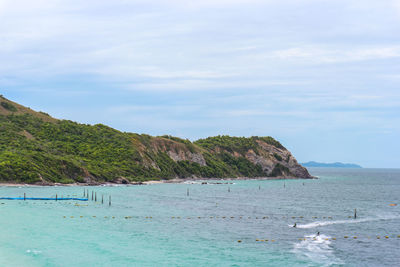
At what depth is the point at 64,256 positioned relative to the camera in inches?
1746

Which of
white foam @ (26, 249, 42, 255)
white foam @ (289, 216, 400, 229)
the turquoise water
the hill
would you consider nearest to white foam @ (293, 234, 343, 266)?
the turquoise water

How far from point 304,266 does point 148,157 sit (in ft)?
516

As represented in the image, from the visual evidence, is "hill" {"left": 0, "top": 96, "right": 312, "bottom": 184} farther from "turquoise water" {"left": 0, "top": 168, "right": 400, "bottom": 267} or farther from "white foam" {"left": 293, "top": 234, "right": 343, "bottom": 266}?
"white foam" {"left": 293, "top": 234, "right": 343, "bottom": 266}

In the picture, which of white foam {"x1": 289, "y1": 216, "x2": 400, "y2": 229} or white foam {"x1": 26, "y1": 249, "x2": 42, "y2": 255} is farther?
white foam {"x1": 289, "y1": 216, "x2": 400, "y2": 229}

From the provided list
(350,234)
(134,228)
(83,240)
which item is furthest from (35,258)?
(350,234)

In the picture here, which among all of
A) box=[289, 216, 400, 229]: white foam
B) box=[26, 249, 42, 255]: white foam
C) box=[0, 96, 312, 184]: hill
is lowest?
box=[26, 249, 42, 255]: white foam

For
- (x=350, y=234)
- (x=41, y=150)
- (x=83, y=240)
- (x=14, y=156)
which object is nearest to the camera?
(x=83, y=240)

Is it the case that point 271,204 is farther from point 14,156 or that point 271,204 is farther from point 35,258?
point 14,156

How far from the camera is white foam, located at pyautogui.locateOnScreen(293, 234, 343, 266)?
44294 millimetres

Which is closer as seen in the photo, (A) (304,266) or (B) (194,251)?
(A) (304,266)

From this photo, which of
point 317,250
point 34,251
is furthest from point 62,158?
point 317,250

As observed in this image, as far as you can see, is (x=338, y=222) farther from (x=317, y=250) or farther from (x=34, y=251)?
(x=34, y=251)

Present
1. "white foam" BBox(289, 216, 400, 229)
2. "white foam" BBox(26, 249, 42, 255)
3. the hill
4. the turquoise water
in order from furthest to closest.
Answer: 1. the hill
2. "white foam" BBox(289, 216, 400, 229)
3. "white foam" BBox(26, 249, 42, 255)
4. the turquoise water

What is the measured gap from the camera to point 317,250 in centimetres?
4875
